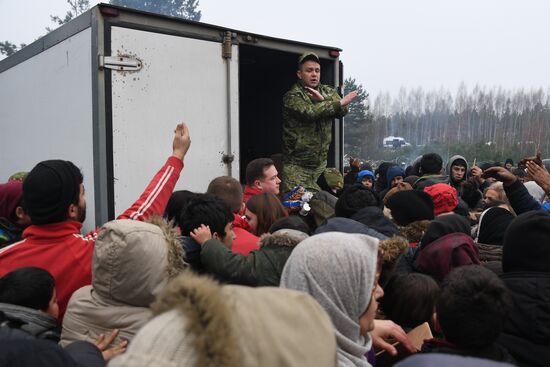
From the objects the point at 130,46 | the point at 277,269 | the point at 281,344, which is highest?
the point at 130,46

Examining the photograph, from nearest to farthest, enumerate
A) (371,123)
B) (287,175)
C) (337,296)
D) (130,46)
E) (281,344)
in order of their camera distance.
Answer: (281,344)
(337,296)
(130,46)
(287,175)
(371,123)

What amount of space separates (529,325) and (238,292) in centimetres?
141

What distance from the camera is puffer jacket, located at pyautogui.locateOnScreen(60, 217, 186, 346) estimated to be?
5.97 feet

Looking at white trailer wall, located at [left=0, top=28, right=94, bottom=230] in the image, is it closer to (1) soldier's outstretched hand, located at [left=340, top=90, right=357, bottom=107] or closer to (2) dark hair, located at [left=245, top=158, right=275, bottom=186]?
(2) dark hair, located at [left=245, top=158, right=275, bottom=186]

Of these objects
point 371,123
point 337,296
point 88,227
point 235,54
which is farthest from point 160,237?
point 371,123

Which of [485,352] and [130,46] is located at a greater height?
[130,46]

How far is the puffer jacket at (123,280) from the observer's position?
5.97ft

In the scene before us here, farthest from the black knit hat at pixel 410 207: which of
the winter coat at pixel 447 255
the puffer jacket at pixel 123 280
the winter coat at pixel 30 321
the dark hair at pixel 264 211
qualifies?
the winter coat at pixel 30 321

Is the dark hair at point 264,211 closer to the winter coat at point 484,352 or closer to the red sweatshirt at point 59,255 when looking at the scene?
the red sweatshirt at point 59,255

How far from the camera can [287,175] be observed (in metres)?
6.03

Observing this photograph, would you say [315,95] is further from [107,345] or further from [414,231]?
[107,345]

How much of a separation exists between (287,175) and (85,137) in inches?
99.7

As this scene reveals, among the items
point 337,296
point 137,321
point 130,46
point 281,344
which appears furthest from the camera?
point 130,46

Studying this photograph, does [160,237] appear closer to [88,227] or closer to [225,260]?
[225,260]
